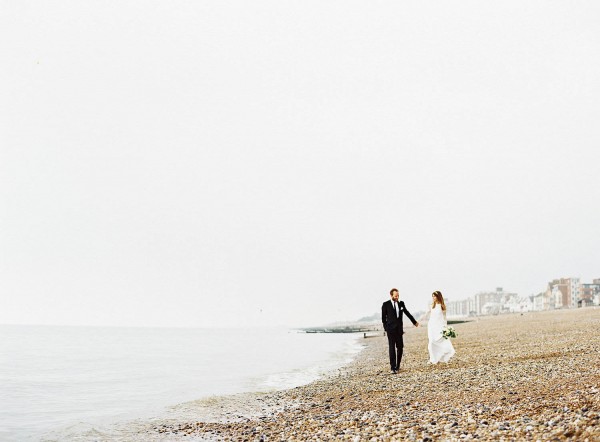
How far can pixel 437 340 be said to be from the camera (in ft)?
63.1

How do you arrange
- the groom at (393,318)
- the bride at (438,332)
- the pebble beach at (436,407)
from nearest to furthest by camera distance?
1. the pebble beach at (436,407)
2. the groom at (393,318)
3. the bride at (438,332)

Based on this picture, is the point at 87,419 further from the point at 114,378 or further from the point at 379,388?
the point at 114,378

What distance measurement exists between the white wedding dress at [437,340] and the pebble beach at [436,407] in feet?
1.69

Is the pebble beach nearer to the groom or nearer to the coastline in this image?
the coastline

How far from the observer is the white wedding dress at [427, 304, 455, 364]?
18.9 metres

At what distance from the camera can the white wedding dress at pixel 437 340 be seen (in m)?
18.9

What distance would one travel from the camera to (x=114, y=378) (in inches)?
1296

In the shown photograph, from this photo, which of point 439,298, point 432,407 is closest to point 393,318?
point 439,298

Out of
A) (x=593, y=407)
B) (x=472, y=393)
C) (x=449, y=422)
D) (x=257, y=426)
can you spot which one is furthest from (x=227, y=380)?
(x=593, y=407)

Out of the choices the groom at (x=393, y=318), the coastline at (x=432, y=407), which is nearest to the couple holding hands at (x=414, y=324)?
the groom at (x=393, y=318)

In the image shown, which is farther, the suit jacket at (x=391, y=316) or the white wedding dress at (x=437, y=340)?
the white wedding dress at (x=437, y=340)

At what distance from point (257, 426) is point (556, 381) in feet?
24.8

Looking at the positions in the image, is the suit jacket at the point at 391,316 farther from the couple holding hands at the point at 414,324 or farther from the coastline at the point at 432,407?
the coastline at the point at 432,407

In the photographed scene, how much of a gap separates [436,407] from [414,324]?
7.66 meters
